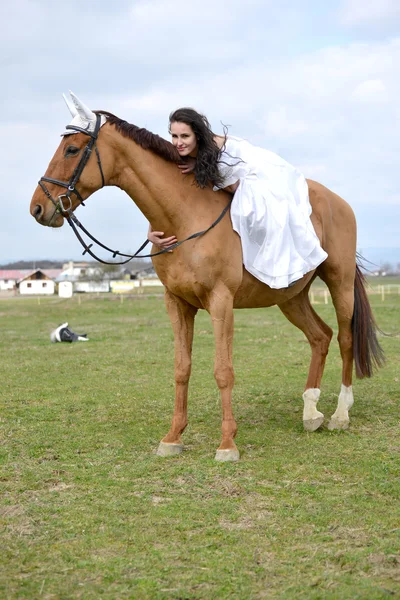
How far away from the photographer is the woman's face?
6008 mm

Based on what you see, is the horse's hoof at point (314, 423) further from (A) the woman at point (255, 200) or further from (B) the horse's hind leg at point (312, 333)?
(A) the woman at point (255, 200)

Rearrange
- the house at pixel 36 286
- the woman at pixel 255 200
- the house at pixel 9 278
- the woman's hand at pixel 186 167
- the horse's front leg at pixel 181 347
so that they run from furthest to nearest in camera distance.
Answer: the house at pixel 9 278, the house at pixel 36 286, the horse's front leg at pixel 181 347, the woman's hand at pixel 186 167, the woman at pixel 255 200

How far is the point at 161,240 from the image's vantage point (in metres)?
6.06

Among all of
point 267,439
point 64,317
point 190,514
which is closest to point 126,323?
A: point 64,317

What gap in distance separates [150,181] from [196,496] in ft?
9.08

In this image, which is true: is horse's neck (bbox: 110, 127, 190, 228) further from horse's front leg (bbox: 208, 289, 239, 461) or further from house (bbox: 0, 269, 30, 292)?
house (bbox: 0, 269, 30, 292)

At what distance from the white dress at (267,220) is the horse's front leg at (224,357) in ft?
1.63

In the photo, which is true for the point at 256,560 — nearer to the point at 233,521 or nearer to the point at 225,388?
Answer: the point at 233,521

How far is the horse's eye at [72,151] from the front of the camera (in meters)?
5.83

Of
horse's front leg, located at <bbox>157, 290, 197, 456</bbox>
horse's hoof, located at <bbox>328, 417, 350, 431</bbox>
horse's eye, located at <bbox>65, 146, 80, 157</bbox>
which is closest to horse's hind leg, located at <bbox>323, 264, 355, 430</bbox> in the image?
horse's hoof, located at <bbox>328, 417, 350, 431</bbox>

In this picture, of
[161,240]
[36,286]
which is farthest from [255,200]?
[36,286]

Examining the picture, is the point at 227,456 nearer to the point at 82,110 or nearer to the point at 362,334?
the point at 362,334

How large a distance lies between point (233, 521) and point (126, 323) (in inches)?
731

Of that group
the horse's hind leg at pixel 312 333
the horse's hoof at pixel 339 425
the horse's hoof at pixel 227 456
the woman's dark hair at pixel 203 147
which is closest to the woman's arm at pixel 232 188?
the woman's dark hair at pixel 203 147
